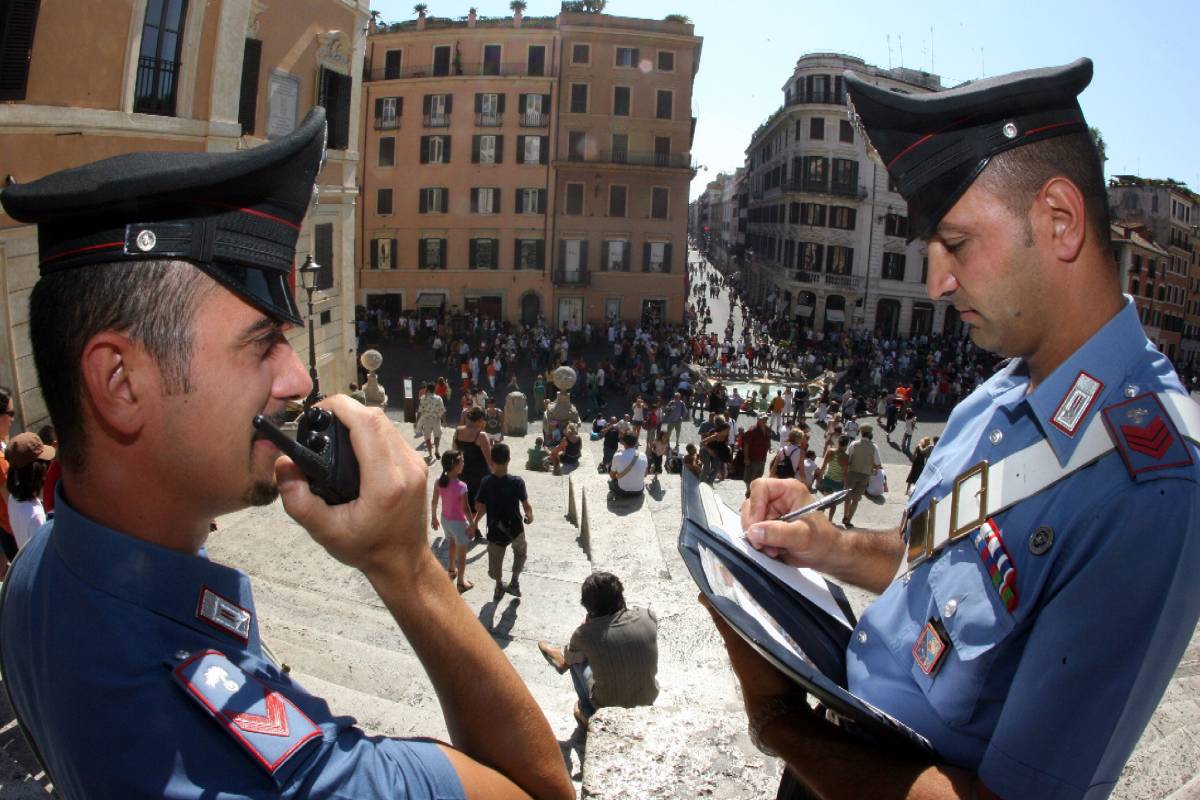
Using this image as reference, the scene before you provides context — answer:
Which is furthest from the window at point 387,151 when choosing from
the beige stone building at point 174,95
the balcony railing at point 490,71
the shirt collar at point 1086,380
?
the shirt collar at point 1086,380

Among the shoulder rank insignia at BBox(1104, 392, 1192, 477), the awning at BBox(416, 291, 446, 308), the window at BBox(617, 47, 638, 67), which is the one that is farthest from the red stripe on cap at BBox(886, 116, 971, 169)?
the window at BBox(617, 47, 638, 67)

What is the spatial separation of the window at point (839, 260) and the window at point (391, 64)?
23600 mm

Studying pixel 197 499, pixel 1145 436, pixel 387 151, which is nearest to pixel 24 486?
pixel 197 499

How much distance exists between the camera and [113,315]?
120 centimetres

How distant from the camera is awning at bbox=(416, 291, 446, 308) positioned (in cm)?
3522

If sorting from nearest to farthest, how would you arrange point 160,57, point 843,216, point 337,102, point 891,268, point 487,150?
point 160,57
point 337,102
point 487,150
point 891,268
point 843,216

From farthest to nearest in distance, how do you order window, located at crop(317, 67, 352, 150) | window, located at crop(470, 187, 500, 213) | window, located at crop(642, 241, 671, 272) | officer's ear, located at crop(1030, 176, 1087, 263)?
window, located at crop(642, 241, 671, 272) → window, located at crop(470, 187, 500, 213) → window, located at crop(317, 67, 352, 150) → officer's ear, located at crop(1030, 176, 1087, 263)

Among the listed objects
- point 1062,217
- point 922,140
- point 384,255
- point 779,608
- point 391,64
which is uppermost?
point 391,64

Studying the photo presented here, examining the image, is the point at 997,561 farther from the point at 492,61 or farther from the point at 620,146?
the point at 492,61

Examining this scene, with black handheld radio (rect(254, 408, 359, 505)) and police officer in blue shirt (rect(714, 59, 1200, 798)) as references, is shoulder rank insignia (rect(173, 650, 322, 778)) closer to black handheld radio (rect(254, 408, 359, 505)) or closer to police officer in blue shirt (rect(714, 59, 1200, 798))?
black handheld radio (rect(254, 408, 359, 505))

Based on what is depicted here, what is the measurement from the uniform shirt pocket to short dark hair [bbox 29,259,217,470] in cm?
136

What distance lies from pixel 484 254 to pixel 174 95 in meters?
23.1

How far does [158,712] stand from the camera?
40.9 inches

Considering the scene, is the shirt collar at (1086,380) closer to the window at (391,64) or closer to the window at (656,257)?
the window at (656,257)
